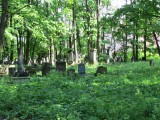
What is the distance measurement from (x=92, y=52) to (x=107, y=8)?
26.5m

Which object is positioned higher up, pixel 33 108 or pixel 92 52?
pixel 92 52

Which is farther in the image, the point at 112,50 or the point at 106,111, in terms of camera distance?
the point at 112,50

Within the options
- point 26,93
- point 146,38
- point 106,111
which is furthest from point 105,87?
point 146,38

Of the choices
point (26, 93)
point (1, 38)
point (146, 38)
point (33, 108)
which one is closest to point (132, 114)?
point (33, 108)

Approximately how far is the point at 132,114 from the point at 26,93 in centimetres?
394

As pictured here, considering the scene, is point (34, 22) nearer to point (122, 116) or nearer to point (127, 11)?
point (127, 11)

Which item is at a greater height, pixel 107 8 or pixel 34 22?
pixel 107 8

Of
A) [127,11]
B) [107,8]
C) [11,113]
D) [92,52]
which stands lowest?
[11,113]

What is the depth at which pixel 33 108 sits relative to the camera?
332 inches

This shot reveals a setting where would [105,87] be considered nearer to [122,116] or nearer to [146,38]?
[122,116]

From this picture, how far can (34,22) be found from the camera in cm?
2870

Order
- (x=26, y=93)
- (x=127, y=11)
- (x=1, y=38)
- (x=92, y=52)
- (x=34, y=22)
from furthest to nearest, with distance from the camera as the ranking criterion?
(x=92, y=52)
(x=34, y=22)
(x=127, y=11)
(x=1, y=38)
(x=26, y=93)

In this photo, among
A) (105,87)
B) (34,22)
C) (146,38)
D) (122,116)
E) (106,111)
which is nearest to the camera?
(122,116)

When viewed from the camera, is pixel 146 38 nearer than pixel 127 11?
No
